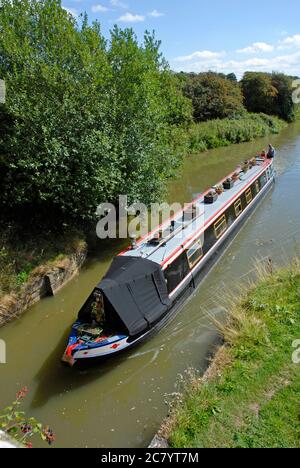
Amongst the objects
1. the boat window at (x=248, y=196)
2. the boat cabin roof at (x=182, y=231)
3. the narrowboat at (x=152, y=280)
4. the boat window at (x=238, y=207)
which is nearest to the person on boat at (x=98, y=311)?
the narrowboat at (x=152, y=280)

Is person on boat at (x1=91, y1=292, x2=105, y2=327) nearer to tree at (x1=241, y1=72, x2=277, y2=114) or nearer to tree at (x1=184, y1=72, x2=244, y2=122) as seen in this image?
tree at (x1=184, y1=72, x2=244, y2=122)

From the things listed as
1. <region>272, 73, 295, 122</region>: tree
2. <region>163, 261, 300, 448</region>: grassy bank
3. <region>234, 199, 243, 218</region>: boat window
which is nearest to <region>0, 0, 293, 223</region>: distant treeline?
<region>234, 199, 243, 218</region>: boat window

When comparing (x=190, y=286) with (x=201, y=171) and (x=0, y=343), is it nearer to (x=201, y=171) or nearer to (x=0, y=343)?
(x=0, y=343)

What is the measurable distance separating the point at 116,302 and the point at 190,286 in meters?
2.76

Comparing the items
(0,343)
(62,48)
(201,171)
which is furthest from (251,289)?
(201,171)

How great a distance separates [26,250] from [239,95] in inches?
1205

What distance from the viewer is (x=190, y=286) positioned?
30.2ft

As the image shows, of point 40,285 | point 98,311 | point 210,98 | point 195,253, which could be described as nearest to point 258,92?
point 210,98

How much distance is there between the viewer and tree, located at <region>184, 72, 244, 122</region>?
31688mm

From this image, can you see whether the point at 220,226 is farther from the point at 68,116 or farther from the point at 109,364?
the point at 109,364

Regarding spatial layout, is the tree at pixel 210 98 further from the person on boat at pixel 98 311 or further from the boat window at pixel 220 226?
the person on boat at pixel 98 311

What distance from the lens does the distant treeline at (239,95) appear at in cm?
3184

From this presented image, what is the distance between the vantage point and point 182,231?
32.0 feet

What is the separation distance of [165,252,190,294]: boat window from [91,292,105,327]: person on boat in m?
1.74
